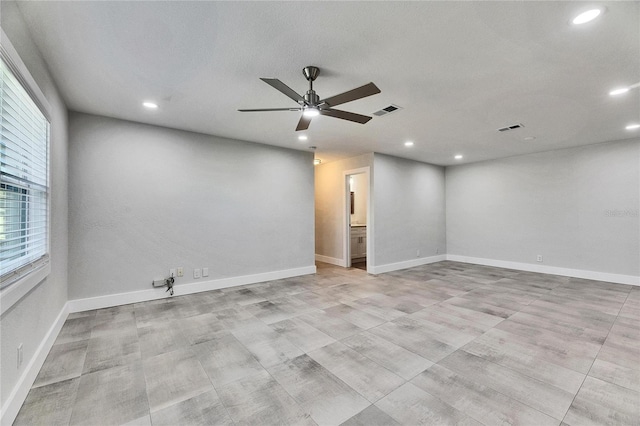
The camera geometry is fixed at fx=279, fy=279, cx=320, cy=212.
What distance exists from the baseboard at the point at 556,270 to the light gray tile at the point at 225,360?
20.8 feet

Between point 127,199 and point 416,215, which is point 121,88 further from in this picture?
point 416,215

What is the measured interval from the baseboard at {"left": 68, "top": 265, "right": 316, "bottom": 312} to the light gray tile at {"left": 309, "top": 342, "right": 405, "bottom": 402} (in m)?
2.64

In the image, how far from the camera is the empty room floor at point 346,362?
5.90ft

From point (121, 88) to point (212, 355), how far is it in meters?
2.86

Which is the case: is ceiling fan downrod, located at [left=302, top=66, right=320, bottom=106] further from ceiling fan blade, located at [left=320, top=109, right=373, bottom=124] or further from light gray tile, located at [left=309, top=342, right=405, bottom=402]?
light gray tile, located at [left=309, top=342, right=405, bottom=402]

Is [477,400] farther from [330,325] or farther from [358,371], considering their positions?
[330,325]

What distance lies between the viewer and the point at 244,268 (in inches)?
195

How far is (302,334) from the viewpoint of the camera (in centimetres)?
294

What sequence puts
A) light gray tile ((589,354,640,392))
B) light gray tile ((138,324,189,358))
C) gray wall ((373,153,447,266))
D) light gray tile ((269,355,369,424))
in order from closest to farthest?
light gray tile ((269,355,369,424)) < light gray tile ((589,354,640,392)) < light gray tile ((138,324,189,358)) < gray wall ((373,153,447,266))

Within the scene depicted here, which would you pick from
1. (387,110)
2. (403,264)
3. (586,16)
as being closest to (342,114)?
(387,110)

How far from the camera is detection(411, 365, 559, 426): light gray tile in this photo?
5.66ft

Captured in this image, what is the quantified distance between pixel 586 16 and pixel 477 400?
270 cm

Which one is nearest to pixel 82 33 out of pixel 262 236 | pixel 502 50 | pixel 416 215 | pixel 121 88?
pixel 121 88

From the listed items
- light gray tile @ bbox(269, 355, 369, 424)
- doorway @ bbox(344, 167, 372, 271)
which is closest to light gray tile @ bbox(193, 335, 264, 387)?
light gray tile @ bbox(269, 355, 369, 424)
